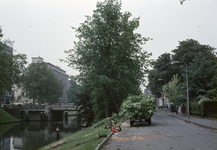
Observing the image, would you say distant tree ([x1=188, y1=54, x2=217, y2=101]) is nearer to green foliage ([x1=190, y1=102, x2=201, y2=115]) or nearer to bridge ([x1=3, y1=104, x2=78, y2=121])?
green foliage ([x1=190, y1=102, x2=201, y2=115])

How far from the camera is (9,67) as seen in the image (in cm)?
4066

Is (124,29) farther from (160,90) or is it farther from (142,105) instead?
(160,90)

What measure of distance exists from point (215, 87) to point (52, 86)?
5112 cm

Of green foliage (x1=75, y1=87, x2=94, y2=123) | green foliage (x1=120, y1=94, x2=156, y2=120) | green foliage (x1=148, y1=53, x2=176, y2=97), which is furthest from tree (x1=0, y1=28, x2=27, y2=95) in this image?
green foliage (x1=148, y1=53, x2=176, y2=97)

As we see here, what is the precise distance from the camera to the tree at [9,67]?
37938 mm

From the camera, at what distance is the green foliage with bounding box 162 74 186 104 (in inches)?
1479

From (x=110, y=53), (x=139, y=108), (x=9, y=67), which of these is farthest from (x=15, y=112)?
(x=139, y=108)

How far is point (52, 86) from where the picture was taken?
72.4 meters

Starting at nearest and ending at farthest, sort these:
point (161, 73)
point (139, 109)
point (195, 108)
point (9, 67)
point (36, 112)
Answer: point (139, 109)
point (195, 108)
point (9, 67)
point (161, 73)
point (36, 112)

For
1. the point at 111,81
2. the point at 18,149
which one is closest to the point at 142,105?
the point at 111,81

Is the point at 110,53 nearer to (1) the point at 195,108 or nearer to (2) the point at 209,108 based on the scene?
(2) the point at 209,108

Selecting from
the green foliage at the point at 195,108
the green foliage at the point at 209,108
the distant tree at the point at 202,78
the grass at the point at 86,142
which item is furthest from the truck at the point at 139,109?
the distant tree at the point at 202,78

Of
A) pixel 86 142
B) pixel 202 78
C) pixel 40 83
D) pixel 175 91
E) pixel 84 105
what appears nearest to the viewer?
pixel 86 142

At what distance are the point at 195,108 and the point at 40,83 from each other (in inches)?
1856
